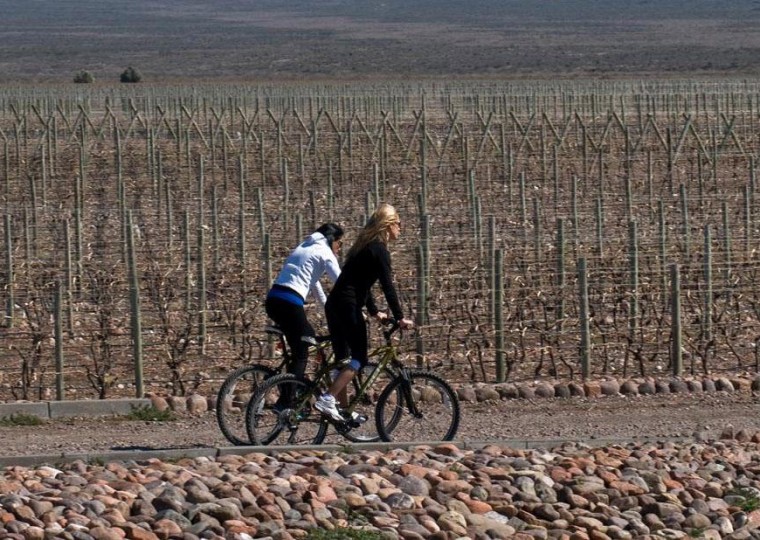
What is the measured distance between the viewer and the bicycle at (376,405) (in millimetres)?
9977

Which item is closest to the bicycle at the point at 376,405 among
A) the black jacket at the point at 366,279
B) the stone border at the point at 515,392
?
the black jacket at the point at 366,279

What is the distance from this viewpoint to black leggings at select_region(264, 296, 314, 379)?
9.97 meters

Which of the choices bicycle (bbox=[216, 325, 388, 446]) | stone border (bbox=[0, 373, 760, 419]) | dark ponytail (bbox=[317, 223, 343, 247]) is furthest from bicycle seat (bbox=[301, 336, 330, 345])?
stone border (bbox=[0, 373, 760, 419])

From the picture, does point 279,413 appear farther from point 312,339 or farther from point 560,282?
point 560,282

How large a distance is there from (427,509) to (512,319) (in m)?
5.55

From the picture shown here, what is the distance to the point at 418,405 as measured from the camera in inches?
402

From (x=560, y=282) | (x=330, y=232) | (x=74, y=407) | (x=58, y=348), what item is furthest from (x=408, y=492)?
(x=560, y=282)

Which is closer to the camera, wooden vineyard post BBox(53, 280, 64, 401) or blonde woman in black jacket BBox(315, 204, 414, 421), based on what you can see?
blonde woman in black jacket BBox(315, 204, 414, 421)

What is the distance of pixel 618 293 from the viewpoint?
14211mm

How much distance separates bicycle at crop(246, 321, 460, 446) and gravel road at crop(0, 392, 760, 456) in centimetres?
35

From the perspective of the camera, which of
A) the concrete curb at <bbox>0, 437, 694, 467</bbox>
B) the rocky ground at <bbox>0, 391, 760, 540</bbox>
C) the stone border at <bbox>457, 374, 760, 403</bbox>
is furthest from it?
the stone border at <bbox>457, 374, 760, 403</bbox>

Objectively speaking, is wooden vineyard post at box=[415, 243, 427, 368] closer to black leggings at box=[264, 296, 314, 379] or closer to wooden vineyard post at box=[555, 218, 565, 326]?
wooden vineyard post at box=[555, 218, 565, 326]

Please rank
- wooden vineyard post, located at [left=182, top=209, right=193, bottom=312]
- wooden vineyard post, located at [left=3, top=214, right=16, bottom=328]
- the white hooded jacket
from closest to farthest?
the white hooded jacket < wooden vineyard post, located at [left=3, top=214, right=16, bottom=328] < wooden vineyard post, located at [left=182, top=209, right=193, bottom=312]

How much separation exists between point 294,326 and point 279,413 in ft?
1.76
